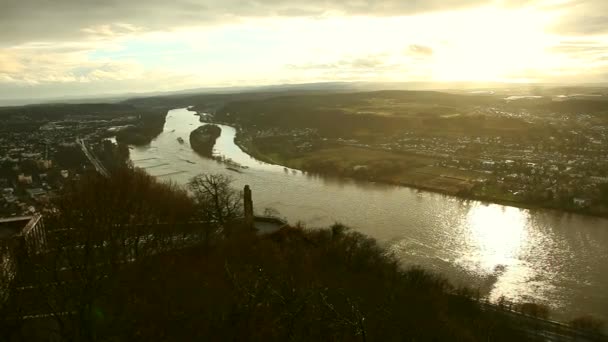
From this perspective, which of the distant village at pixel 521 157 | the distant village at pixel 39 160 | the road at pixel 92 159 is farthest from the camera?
the road at pixel 92 159

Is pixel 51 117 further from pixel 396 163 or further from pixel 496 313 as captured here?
pixel 496 313

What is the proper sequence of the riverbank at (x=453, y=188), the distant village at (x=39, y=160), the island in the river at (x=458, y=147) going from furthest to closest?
the island in the river at (x=458, y=147), the riverbank at (x=453, y=188), the distant village at (x=39, y=160)

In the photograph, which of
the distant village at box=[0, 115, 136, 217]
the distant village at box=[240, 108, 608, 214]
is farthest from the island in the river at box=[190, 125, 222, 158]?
the distant village at box=[0, 115, 136, 217]

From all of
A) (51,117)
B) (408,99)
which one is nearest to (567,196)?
(408,99)

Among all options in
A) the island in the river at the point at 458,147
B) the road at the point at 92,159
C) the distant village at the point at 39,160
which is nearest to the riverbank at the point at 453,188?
the island in the river at the point at 458,147

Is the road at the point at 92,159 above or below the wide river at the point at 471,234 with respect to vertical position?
above

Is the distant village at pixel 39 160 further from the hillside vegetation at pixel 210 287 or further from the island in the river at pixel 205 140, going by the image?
the island in the river at pixel 205 140
